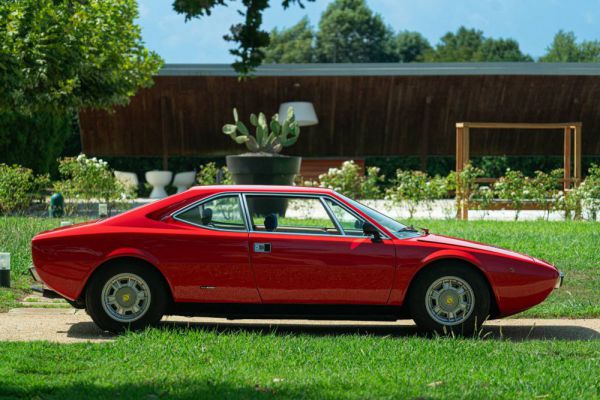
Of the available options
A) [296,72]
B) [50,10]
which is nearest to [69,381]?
[50,10]

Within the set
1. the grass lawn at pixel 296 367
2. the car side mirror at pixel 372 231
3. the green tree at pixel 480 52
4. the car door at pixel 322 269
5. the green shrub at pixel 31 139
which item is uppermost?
the green tree at pixel 480 52

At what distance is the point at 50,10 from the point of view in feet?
55.9

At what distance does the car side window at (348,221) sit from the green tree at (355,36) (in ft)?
208

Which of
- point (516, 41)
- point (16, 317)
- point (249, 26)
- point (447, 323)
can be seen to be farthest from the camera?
point (516, 41)

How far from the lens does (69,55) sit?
17828mm

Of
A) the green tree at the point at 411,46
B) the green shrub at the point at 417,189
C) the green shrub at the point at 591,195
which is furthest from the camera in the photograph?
the green tree at the point at 411,46

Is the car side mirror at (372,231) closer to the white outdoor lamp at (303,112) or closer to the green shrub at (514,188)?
the green shrub at (514,188)

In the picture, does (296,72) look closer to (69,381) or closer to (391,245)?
(391,245)

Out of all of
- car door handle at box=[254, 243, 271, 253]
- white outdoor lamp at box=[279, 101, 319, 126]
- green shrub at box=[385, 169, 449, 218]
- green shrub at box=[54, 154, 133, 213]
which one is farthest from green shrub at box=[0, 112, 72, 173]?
car door handle at box=[254, 243, 271, 253]

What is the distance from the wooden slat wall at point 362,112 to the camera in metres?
27.2

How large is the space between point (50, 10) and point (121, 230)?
33.5ft

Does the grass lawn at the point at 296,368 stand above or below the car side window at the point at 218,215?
below

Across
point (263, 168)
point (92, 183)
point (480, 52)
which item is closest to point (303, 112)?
point (263, 168)

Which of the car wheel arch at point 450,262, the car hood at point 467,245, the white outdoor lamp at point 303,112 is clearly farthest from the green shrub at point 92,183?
the car wheel arch at point 450,262
